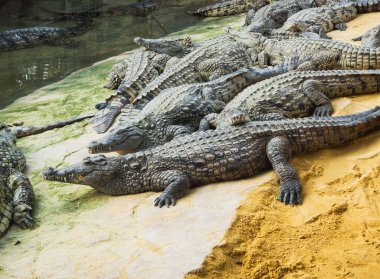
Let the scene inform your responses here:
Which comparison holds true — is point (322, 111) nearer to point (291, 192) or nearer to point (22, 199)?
point (291, 192)

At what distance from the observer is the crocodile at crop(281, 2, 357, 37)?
8.55 metres

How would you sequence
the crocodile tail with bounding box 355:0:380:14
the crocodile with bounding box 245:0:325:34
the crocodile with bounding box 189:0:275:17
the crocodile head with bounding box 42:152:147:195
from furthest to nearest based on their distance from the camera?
the crocodile with bounding box 189:0:275:17, the crocodile tail with bounding box 355:0:380:14, the crocodile with bounding box 245:0:325:34, the crocodile head with bounding box 42:152:147:195

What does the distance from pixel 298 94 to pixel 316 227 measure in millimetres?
1988

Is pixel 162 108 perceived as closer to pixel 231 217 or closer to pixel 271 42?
pixel 231 217

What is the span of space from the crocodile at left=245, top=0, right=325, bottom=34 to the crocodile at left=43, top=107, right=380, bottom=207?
173 inches

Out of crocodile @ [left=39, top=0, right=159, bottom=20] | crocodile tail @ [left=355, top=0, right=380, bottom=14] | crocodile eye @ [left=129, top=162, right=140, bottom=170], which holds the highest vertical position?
crocodile tail @ [left=355, top=0, right=380, bottom=14]

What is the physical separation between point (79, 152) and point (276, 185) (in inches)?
93.3

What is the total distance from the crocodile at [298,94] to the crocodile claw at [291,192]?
1.12 m

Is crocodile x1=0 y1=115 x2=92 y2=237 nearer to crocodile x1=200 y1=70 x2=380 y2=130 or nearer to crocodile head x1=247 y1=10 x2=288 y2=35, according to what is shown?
crocodile x1=200 y1=70 x2=380 y2=130

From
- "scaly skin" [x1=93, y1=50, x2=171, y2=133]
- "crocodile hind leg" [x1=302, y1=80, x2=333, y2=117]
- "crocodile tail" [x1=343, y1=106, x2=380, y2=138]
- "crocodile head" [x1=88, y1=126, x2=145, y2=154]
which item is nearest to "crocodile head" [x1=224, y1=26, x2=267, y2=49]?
"scaly skin" [x1=93, y1=50, x2=171, y2=133]

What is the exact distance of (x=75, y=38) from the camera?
41.2ft


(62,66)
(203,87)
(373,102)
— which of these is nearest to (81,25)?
(62,66)

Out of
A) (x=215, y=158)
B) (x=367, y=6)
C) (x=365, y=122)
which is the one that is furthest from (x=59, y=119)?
(x=367, y=6)

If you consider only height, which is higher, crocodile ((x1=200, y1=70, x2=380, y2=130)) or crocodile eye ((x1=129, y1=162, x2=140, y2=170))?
crocodile ((x1=200, y1=70, x2=380, y2=130))
